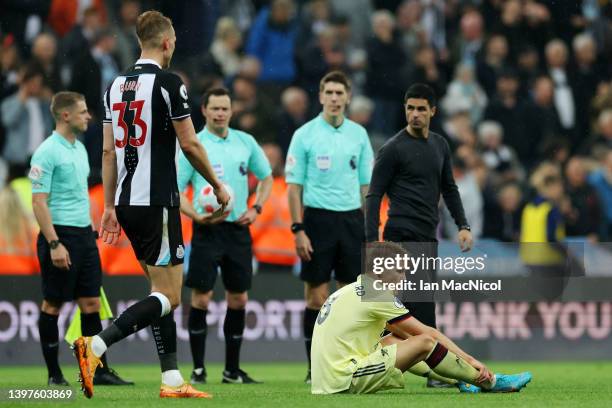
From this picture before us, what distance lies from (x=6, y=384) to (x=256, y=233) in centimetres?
434

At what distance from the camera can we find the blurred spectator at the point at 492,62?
59.8 ft

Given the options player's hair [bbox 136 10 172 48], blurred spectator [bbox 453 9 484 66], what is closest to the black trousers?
player's hair [bbox 136 10 172 48]

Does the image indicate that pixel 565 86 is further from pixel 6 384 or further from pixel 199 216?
pixel 6 384

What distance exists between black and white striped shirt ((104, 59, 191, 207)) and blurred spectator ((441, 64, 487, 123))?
9989 millimetres

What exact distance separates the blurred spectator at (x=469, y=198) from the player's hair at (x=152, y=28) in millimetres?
7928

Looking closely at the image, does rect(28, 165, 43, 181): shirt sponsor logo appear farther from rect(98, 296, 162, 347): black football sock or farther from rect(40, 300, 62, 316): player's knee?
rect(98, 296, 162, 347): black football sock

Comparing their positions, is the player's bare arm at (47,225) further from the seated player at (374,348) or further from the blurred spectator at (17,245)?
the blurred spectator at (17,245)

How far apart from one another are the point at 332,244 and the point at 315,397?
2.72m

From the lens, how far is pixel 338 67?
17547 millimetres

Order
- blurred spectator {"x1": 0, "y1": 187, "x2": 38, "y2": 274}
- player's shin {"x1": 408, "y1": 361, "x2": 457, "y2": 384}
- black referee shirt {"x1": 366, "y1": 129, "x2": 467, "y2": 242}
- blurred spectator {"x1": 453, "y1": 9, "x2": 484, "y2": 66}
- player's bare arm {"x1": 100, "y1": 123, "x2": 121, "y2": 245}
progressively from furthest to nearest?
blurred spectator {"x1": 453, "y1": 9, "x2": 484, "y2": 66} → blurred spectator {"x1": 0, "y1": 187, "x2": 38, "y2": 274} → black referee shirt {"x1": 366, "y1": 129, "x2": 467, "y2": 242} → player's shin {"x1": 408, "y1": 361, "x2": 457, "y2": 384} → player's bare arm {"x1": 100, "y1": 123, "x2": 121, "y2": 245}

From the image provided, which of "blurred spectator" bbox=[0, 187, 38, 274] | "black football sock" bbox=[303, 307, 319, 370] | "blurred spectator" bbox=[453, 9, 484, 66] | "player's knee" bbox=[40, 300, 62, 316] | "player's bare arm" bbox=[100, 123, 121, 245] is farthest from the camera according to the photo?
"blurred spectator" bbox=[453, 9, 484, 66]

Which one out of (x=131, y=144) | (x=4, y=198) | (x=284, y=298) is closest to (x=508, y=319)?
(x=284, y=298)

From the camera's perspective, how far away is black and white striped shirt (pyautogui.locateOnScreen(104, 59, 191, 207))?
8.19m

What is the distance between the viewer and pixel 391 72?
1761cm
